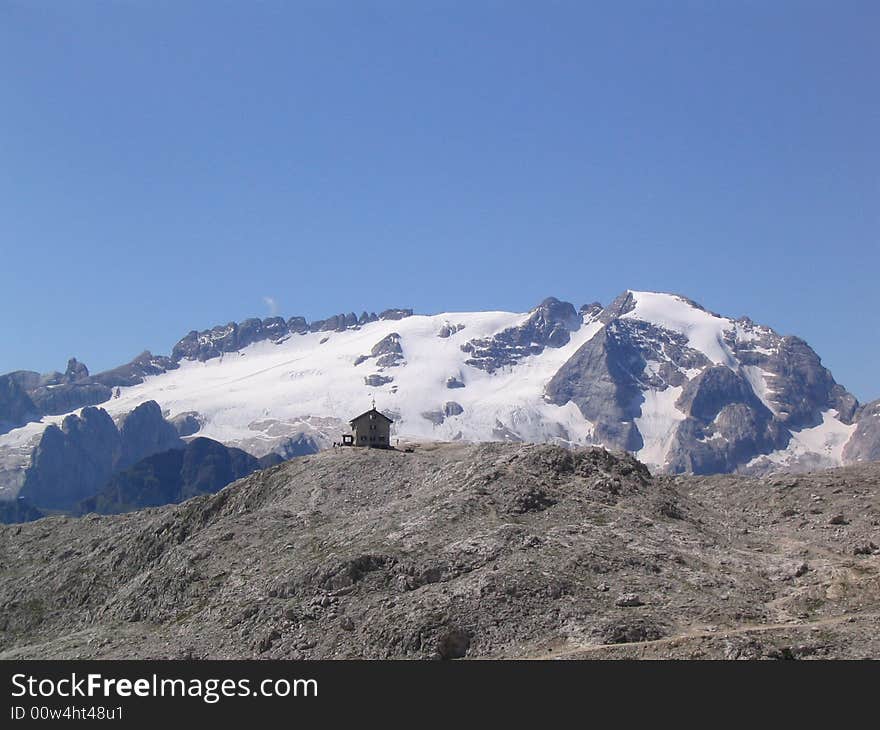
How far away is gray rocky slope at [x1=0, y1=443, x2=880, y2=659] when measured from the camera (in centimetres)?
8306

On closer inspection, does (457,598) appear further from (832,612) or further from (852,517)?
(852,517)

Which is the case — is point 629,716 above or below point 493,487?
below

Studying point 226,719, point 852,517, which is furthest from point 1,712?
point 852,517

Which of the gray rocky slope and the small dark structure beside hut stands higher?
the small dark structure beside hut

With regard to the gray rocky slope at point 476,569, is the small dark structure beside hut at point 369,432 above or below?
above

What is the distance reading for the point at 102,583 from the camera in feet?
410

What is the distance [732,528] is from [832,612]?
86.5ft

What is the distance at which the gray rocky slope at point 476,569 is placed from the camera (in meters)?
83.1

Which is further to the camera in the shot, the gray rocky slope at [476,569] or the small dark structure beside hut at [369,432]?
the small dark structure beside hut at [369,432]

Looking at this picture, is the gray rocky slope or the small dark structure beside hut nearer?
the gray rocky slope

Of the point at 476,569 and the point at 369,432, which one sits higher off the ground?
the point at 369,432

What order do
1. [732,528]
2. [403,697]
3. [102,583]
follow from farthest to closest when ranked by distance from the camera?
[102,583], [732,528], [403,697]

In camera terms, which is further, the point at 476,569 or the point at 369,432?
the point at 369,432

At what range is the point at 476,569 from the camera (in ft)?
305
